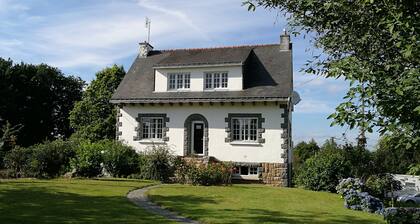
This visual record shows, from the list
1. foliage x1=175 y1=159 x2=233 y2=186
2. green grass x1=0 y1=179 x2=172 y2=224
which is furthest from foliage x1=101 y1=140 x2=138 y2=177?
green grass x1=0 y1=179 x2=172 y2=224

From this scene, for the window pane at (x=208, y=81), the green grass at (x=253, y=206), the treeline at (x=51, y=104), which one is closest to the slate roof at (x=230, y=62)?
the window pane at (x=208, y=81)

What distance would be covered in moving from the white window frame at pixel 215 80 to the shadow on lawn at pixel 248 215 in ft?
40.0

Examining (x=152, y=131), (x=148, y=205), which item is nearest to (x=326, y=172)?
(x=152, y=131)

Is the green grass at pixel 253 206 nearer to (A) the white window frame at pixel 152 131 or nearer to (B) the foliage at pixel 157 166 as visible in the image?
(B) the foliage at pixel 157 166

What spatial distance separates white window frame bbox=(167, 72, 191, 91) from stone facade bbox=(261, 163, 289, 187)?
22.1ft

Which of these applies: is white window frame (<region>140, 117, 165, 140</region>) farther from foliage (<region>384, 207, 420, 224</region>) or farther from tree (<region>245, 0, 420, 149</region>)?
tree (<region>245, 0, 420, 149</region>)

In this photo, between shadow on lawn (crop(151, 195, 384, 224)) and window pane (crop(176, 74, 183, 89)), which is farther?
window pane (crop(176, 74, 183, 89))

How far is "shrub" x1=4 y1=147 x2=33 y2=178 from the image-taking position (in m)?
21.5

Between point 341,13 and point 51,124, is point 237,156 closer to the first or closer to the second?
point 341,13

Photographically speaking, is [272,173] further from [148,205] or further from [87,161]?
[148,205]

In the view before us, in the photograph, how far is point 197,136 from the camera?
26.2 meters

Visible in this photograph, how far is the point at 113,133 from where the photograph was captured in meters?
40.5

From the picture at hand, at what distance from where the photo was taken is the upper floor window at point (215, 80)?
1031 inches

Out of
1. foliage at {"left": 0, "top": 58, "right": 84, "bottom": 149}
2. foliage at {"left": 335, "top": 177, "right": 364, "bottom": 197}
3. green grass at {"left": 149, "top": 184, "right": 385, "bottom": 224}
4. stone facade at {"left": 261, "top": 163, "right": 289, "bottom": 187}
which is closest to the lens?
green grass at {"left": 149, "top": 184, "right": 385, "bottom": 224}
